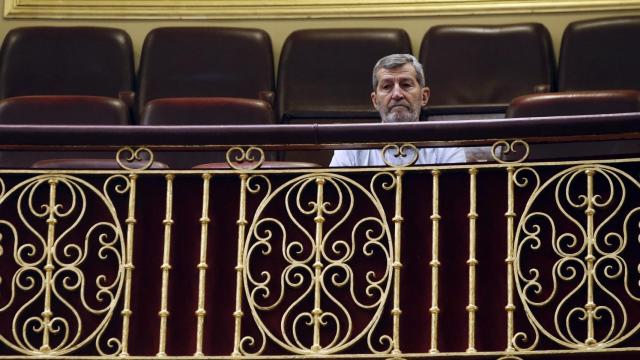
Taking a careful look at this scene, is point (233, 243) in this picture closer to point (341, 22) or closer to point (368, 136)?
point (368, 136)

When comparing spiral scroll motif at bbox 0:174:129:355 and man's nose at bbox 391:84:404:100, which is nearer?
spiral scroll motif at bbox 0:174:129:355

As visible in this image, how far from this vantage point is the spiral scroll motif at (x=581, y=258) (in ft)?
2.44

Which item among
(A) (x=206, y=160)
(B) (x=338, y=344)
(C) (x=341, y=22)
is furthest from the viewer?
(C) (x=341, y=22)

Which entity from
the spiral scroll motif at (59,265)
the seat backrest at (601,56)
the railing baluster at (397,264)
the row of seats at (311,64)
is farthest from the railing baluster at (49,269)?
the seat backrest at (601,56)

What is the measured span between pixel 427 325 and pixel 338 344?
6 cm

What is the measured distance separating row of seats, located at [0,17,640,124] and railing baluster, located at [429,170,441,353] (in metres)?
0.48

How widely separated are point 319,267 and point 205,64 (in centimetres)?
60

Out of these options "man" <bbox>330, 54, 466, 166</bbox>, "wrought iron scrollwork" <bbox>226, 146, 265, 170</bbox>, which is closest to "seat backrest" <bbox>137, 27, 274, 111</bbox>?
"man" <bbox>330, 54, 466, 166</bbox>

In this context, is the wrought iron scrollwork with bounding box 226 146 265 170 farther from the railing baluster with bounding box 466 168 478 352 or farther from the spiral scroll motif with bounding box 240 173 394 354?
the railing baluster with bounding box 466 168 478 352

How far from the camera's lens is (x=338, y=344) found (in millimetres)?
765

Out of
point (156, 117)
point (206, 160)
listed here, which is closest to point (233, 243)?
point (206, 160)

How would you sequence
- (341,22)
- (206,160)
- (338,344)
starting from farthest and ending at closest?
(341,22) → (206,160) → (338,344)

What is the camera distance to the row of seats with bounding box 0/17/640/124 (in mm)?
1276

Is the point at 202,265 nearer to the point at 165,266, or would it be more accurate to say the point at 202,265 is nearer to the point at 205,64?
the point at 165,266
